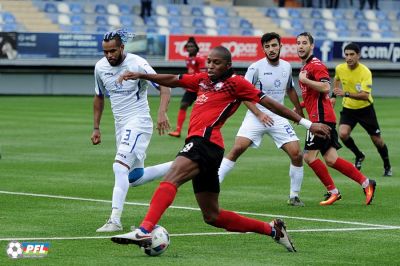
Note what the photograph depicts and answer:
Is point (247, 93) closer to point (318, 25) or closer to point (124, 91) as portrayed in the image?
point (124, 91)

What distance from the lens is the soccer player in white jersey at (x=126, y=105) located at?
1321 cm

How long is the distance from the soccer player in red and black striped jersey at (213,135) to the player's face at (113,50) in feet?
6.27

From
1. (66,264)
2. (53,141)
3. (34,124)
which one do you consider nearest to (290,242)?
(66,264)

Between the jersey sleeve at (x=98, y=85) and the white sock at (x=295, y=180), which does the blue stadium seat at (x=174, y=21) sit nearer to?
the white sock at (x=295, y=180)

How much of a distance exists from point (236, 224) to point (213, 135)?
88cm

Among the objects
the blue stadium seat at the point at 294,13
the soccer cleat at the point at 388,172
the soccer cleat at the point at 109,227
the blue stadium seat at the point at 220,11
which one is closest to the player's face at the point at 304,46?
the soccer cleat at the point at 109,227

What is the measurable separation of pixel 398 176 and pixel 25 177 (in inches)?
241

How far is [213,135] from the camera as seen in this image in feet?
36.8

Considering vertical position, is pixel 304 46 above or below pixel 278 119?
above

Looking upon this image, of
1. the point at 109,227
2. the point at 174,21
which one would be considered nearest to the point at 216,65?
the point at 109,227

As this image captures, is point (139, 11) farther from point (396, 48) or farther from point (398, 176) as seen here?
point (398, 176)

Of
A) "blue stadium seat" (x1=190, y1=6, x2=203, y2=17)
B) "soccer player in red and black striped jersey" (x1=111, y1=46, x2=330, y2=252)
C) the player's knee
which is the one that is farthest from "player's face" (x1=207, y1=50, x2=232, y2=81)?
"blue stadium seat" (x1=190, y1=6, x2=203, y2=17)

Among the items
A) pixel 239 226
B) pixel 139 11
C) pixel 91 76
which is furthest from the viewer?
pixel 139 11

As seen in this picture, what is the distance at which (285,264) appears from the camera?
1070cm
